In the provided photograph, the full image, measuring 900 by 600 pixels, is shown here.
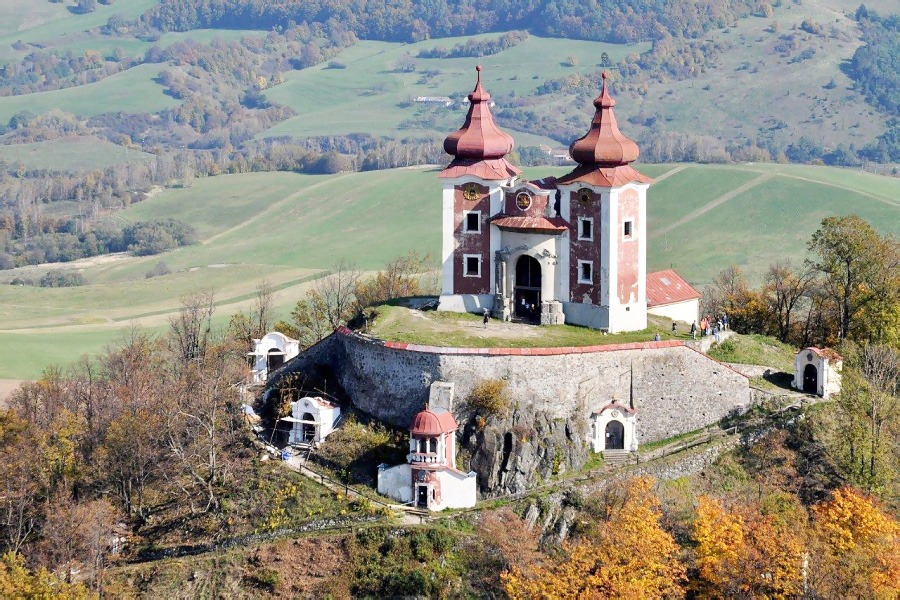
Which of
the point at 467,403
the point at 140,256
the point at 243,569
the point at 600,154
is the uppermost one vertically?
the point at 600,154

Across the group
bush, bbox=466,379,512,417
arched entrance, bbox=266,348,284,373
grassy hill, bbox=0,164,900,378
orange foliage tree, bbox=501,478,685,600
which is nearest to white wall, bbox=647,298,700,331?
bush, bbox=466,379,512,417

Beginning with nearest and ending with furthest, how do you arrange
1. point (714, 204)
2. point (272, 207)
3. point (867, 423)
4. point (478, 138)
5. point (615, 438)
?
1. point (867, 423)
2. point (615, 438)
3. point (478, 138)
4. point (714, 204)
5. point (272, 207)

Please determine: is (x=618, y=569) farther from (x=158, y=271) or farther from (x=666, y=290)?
(x=158, y=271)

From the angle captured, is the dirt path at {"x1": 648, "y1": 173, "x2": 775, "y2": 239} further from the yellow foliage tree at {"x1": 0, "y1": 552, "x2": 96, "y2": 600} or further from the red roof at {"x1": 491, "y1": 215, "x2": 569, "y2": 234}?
the yellow foliage tree at {"x1": 0, "y1": 552, "x2": 96, "y2": 600}

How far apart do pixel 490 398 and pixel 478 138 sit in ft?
41.7

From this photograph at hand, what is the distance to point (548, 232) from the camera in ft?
226

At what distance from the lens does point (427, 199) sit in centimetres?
15250

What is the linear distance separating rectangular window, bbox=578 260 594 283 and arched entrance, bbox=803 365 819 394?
382 inches

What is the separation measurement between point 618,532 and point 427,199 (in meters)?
96.0

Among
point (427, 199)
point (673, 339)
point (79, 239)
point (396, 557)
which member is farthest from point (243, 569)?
point (79, 239)

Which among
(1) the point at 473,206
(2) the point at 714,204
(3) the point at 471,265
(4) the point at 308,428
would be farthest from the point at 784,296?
(2) the point at 714,204

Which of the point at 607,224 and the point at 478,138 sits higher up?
the point at 478,138

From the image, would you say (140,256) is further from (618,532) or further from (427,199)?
(618,532)

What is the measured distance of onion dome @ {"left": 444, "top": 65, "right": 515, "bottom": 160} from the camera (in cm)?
7012
